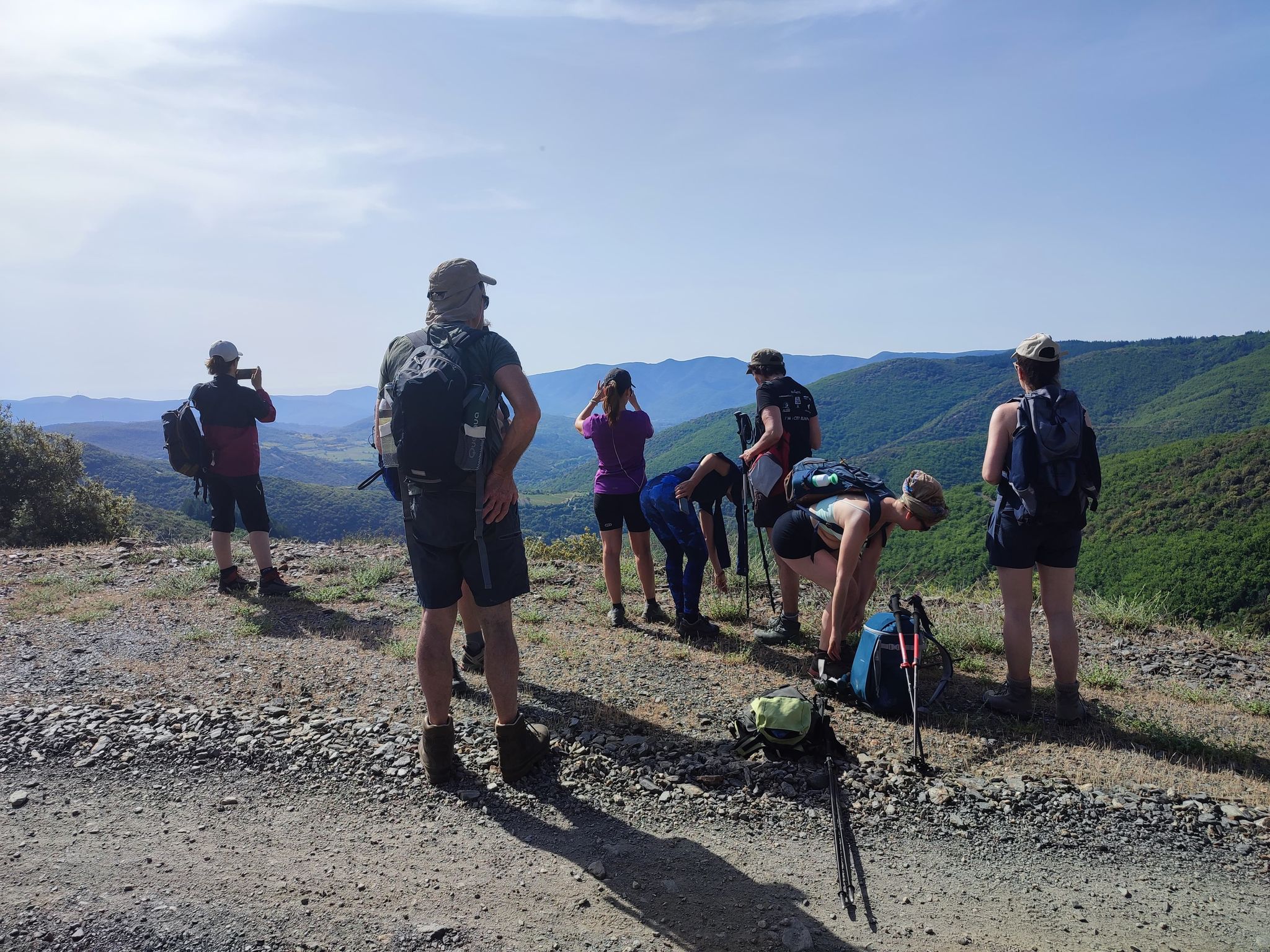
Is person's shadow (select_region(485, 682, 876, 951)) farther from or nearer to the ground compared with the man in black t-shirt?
nearer to the ground

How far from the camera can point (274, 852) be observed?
308 cm

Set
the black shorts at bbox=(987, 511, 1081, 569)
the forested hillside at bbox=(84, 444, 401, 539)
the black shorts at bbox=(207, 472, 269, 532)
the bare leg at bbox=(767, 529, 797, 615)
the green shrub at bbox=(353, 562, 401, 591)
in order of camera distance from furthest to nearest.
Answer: the forested hillside at bbox=(84, 444, 401, 539) → the green shrub at bbox=(353, 562, 401, 591) → the black shorts at bbox=(207, 472, 269, 532) → the bare leg at bbox=(767, 529, 797, 615) → the black shorts at bbox=(987, 511, 1081, 569)

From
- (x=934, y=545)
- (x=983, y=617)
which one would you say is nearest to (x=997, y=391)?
(x=934, y=545)

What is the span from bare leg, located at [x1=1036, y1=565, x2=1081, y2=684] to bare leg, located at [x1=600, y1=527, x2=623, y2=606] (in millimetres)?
3060

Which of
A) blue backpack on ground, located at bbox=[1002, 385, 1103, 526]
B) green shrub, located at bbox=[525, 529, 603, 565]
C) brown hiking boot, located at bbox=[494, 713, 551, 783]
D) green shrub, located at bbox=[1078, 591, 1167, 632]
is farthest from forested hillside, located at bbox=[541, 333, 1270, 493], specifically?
brown hiking boot, located at bbox=[494, 713, 551, 783]

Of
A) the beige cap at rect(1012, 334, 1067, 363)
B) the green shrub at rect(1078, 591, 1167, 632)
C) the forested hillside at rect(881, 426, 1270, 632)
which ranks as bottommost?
the forested hillside at rect(881, 426, 1270, 632)

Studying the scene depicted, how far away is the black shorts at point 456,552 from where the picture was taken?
3.32 meters

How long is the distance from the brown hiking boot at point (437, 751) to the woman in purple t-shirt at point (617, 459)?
7.85 feet

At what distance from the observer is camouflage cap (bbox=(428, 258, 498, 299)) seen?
3482 mm

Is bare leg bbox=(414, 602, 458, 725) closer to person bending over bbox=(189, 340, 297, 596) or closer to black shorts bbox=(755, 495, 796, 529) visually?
black shorts bbox=(755, 495, 796, 529)

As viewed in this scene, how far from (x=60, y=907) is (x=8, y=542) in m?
12.3

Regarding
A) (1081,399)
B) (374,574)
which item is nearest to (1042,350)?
(374,574)

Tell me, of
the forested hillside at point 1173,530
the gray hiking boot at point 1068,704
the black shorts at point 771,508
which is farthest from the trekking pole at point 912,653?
the forested hillside at point 1173,530

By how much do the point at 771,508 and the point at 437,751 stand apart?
3.05m
